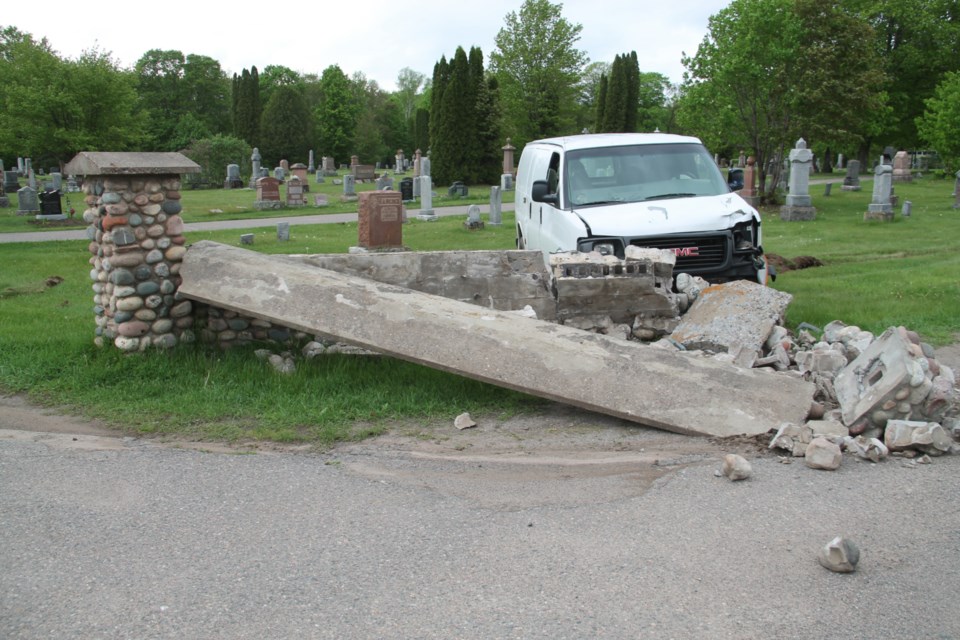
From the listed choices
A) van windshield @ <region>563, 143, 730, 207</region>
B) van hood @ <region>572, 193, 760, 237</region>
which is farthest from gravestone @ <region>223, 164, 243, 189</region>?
van hood @ <region>572, 193, 760, 237</region>

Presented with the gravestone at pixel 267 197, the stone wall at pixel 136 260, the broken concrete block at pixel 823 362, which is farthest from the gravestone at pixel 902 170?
the stone wall at pixel 136 260

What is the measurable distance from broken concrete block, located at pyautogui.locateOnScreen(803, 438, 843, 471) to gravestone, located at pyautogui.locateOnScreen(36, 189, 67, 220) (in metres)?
22.4

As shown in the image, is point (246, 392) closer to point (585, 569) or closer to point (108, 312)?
point (108, 312)

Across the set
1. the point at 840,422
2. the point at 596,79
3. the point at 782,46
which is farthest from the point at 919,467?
the point at 596,79

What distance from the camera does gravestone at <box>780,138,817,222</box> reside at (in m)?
22.0

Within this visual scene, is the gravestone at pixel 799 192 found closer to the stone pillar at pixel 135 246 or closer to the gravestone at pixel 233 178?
the stone pillar at pixel 135 246

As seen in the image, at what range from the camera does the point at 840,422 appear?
5133 mm

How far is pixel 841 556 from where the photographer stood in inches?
135

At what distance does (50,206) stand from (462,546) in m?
22.5

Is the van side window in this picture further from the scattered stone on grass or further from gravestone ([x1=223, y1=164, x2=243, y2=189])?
gravestone ([x1=223, y1=164, x2=243, y2=189])

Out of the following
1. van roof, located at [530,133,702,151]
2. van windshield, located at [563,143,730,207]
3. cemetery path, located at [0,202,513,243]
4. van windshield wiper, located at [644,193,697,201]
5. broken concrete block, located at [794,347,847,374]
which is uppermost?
van roof, located at [530,133,702,151]

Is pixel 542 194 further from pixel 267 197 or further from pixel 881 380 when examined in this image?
pixel 267 197

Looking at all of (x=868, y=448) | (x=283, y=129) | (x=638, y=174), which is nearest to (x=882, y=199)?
(x=638, y=174)

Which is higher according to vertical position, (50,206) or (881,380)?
(50,206)
